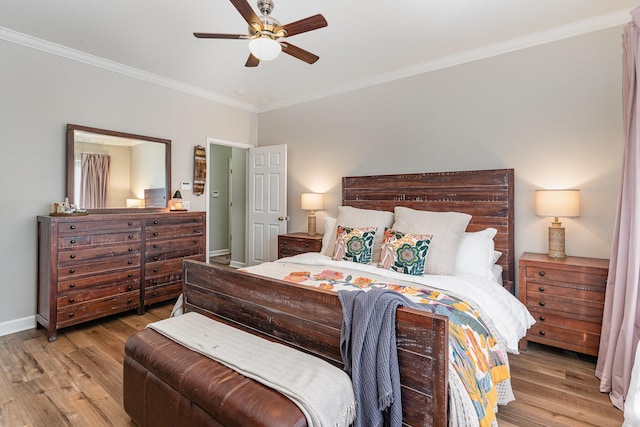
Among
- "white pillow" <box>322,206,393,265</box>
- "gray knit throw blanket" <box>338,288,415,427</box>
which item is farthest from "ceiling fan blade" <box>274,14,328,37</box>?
"white pillow" <box>322,206,393,265</box>

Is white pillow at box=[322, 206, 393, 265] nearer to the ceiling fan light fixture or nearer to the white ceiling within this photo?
the white ceiling

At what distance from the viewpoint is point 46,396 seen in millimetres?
2055

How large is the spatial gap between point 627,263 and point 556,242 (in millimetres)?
700

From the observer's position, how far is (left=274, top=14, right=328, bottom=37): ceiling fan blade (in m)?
1.99

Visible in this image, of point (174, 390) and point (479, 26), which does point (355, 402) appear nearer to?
point (174, 390)

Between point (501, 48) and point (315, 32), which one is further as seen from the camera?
point (501, 48)

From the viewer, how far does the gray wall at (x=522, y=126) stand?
8.82 feet

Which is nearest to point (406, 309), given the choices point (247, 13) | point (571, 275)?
point (247, 13)

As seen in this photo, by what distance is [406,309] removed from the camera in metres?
1.33

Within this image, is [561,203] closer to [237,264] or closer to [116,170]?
[116,170]

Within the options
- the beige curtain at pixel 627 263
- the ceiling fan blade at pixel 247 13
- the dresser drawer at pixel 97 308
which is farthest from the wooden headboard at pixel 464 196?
the dresser drawer at pixel 97 308

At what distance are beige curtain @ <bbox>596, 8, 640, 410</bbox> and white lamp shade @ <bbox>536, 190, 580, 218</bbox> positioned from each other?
49cm

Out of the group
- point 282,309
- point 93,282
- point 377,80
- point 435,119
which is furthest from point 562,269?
point 93,282

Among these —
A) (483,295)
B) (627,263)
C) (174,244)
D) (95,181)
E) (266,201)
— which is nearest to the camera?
(627,263)
